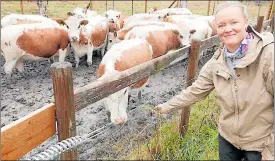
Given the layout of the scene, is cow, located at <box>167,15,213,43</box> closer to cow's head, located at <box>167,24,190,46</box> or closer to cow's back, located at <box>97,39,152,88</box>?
cow's head, located at <box>167,24,190,46</box>

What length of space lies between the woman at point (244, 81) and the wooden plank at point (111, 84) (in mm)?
863

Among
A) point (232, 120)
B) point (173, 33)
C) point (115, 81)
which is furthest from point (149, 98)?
point (232, 120)

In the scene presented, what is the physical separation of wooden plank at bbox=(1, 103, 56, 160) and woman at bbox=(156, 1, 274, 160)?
1268mm

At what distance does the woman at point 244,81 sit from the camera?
212 cm

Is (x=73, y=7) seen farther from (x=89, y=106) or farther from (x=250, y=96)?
(x=250, y=96)

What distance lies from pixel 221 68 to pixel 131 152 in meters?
1.06

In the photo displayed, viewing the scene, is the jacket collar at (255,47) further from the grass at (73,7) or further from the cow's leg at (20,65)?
the grass at (73,7)

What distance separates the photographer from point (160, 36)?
7.90m

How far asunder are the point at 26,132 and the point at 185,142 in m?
2.05

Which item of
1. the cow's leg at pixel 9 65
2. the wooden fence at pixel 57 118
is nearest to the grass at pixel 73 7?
the cow's leg at pixel 9 65

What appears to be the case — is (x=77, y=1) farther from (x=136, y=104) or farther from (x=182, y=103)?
(x=182, y=103)

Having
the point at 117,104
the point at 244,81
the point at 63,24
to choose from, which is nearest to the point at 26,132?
the point at 244,81

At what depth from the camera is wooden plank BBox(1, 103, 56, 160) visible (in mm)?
1896

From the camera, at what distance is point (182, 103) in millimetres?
2740
